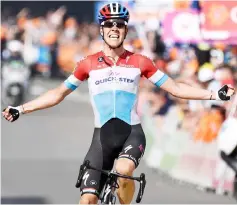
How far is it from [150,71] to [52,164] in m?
7.90

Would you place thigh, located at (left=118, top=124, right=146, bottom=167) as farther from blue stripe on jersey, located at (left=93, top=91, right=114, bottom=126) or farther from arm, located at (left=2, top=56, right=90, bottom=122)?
arm, located at (left=2, top=56, right=90, bottom=122)

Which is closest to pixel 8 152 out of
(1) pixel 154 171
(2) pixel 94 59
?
(1) pixel 154 171

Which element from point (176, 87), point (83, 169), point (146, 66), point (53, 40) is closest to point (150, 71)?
point (146, 66)

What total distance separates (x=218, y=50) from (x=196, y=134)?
336 cm

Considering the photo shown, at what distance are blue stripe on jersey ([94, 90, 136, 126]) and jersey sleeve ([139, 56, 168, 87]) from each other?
261 mm

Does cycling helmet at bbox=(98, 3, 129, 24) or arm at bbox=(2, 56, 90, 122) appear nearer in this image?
cycling helmet at bbox=(98, 3, 129, 24)

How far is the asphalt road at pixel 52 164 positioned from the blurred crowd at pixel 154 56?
45.2 inches

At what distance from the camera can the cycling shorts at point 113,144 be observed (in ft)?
27.9

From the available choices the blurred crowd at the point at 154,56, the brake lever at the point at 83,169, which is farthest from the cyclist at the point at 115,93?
the blurred crowd at the point at 154,56

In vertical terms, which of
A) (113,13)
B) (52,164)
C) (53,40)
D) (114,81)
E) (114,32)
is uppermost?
(53,40)

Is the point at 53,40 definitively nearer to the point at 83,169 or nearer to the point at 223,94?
the point at 223,94

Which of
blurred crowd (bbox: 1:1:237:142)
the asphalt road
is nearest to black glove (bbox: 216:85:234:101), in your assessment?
the asphalt road

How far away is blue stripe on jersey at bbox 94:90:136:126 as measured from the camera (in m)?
8.63

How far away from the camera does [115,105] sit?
8633mm
